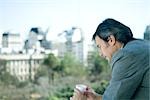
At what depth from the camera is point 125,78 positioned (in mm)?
905

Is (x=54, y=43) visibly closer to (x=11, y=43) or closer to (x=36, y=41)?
(x=36, y=41)

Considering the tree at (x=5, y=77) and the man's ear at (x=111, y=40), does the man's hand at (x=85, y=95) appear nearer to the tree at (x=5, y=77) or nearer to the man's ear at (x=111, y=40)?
the man's ear at (x=111, y=40)

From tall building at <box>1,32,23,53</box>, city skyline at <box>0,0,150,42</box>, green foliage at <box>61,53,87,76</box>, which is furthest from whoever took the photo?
green foliage at <box>61,53,87,76</box>

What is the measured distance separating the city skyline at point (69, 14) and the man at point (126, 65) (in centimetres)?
69

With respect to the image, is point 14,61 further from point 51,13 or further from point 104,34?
point 104,34

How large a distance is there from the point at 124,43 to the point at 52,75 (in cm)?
175

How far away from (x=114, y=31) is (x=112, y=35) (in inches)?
0.5

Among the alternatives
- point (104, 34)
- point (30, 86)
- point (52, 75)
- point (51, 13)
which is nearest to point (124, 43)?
point (104, 34)

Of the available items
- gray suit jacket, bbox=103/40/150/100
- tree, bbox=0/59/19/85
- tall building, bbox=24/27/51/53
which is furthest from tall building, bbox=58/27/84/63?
gray suit jacket, bbox=103/40/150/100

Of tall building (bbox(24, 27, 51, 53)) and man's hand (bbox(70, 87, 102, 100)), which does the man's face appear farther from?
tall building (bbox(24, 27, 51, 53))

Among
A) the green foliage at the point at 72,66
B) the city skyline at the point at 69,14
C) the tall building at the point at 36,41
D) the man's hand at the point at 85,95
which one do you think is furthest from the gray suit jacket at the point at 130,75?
the green foliage at the point at 72,66

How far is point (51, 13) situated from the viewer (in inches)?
88.0

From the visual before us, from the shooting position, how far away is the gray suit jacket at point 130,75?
2.97ft

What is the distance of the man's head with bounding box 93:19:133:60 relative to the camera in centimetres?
97
